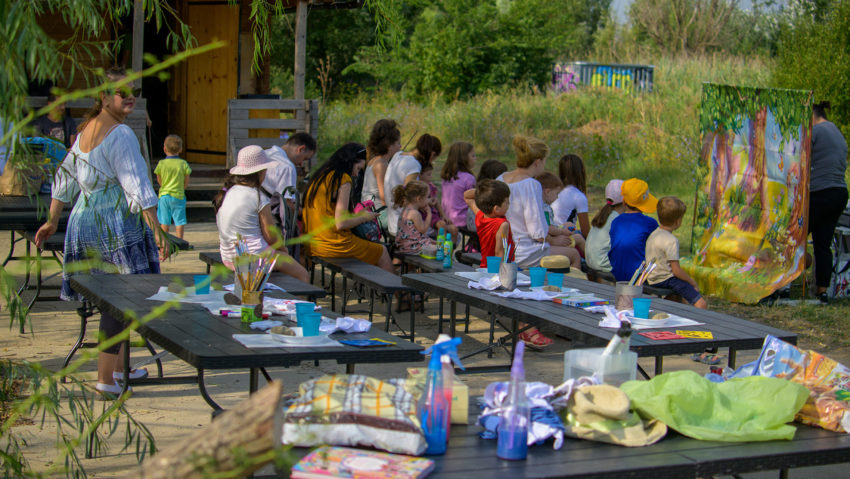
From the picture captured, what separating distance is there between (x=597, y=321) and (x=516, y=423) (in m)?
1.94

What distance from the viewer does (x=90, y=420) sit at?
10.6ft

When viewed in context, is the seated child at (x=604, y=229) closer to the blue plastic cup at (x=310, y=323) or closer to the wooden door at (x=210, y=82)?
the blue plastic cup at (x=310, y=323)

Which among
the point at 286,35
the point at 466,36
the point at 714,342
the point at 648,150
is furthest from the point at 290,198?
the point at 286,35

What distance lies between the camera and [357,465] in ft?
8.14

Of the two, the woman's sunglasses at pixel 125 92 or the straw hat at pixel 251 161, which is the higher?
the woman's sunglasses at pixel 125 92

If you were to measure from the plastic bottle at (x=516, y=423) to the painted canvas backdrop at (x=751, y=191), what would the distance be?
6.24 metres

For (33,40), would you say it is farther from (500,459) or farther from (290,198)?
(290,198)

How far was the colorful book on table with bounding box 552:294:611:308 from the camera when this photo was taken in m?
4.92

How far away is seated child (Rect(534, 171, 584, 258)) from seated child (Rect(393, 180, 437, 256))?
1.00m

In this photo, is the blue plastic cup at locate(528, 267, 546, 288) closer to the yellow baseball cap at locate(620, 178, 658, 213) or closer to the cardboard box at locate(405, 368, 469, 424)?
the yellow baseball cap at locate(620, 178, 658, 213)

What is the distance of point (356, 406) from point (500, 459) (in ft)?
1.48

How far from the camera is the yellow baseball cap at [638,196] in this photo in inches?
271

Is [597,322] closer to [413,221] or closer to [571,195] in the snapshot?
[413,221]

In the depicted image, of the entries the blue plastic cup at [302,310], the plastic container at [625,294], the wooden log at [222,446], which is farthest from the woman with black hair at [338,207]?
the wooden log at [222,446]
